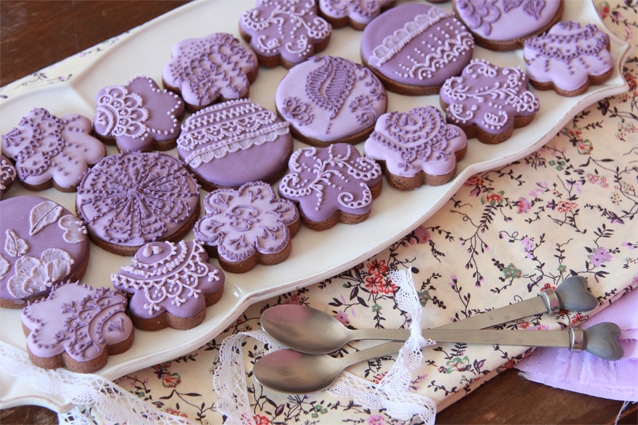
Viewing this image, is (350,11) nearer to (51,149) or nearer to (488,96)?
(488,96)

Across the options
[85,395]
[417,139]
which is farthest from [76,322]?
[417,139]

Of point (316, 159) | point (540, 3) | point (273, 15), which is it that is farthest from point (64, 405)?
point (540, 3)

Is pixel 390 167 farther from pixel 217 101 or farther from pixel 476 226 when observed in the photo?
pixel 217 101

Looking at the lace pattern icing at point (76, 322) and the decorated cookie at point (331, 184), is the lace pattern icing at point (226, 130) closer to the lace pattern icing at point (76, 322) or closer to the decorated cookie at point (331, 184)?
the decorated cookie at point (331, 184)

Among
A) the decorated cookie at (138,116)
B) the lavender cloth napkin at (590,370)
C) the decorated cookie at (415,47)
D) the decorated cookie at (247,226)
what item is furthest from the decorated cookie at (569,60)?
the decorated cookie at (138,116)

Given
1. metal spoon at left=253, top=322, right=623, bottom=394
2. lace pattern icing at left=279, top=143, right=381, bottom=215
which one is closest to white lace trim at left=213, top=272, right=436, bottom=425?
metal spoon at left=253, top=322, right=623, bottom=394
